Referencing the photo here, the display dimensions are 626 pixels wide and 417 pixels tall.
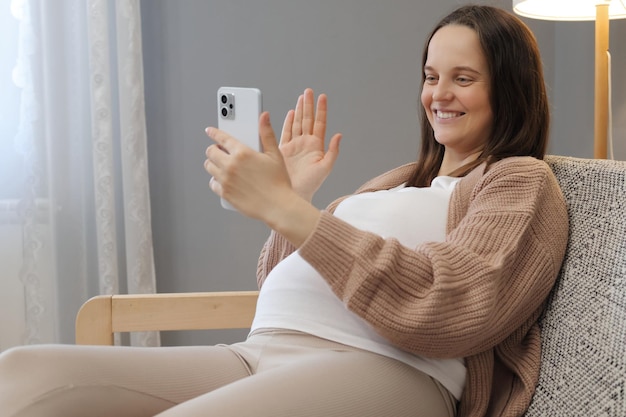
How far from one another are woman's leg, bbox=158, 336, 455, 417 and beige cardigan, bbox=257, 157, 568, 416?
51 millimetres

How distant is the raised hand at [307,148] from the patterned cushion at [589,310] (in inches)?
15.0

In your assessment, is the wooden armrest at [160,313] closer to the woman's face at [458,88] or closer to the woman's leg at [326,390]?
the woman's leg at [326,390]

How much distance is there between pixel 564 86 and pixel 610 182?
5.02 ft

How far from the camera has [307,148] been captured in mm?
1348

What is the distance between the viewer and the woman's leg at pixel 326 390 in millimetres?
961

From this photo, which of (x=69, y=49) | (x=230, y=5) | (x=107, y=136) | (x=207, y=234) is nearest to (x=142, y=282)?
(x=207, y=234)

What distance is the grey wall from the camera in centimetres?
245

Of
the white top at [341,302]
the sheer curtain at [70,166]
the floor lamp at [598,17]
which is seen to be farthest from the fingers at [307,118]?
the sheer curtain at [70,166]

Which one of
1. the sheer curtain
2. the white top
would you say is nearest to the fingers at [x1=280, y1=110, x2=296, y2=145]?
the white top

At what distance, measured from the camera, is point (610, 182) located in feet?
3.68

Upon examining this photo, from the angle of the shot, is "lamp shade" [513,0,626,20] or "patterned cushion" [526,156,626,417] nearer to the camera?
"patterned cushion" [526,156,626,417]

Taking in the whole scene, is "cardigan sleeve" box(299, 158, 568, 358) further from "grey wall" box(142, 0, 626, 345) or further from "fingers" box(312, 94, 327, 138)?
"grey wall" box(142, 0, 626, 345)

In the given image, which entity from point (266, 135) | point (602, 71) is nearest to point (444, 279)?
point (266, 135)

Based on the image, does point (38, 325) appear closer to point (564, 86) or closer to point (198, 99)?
point (198, 99)
